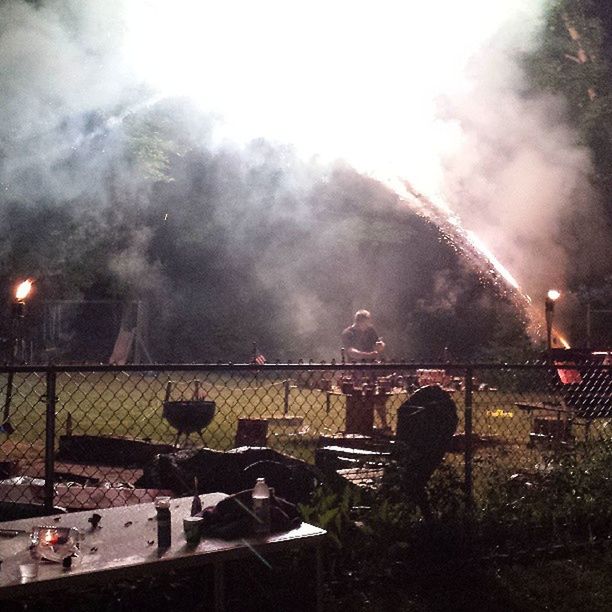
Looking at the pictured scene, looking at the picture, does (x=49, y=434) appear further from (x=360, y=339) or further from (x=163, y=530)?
(x=360, y=339)

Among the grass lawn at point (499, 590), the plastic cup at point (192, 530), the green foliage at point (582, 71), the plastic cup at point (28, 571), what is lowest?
the grass lawn at point (499, 590)

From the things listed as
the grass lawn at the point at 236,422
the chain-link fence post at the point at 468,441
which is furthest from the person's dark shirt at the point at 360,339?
the chain-link fence post at the point at 468,441

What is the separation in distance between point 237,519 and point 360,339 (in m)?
8.77

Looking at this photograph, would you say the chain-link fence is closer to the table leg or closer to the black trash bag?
the black trash bag

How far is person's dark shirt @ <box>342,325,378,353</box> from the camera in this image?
39.9 ft

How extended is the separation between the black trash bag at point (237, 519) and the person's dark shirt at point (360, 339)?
8446mm

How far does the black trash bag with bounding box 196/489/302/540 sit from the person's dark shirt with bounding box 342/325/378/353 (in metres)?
8.45

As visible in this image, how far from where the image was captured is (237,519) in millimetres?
3602

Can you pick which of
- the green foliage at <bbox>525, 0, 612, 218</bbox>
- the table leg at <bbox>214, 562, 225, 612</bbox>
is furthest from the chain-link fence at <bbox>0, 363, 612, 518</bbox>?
the green foliage at <bbox>525, 0, 612, 218</bbox>

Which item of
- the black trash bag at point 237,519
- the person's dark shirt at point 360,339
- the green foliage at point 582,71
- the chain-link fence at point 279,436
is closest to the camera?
the black trash bag at point 237,519

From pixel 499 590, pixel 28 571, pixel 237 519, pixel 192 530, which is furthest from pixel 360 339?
pixel 28 571

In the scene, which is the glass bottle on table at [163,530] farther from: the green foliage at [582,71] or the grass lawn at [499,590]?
the green foliage at [582,71]

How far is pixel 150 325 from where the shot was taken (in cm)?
2316

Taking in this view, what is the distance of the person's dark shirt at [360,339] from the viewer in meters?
12.1
